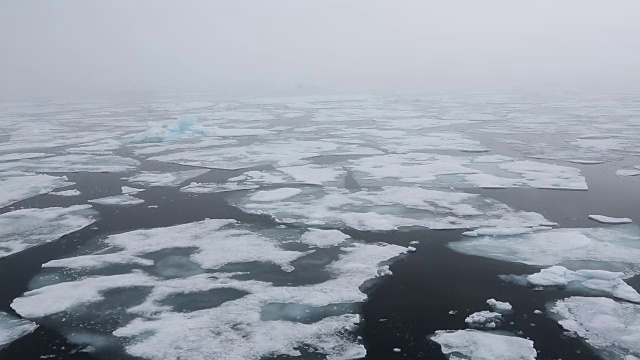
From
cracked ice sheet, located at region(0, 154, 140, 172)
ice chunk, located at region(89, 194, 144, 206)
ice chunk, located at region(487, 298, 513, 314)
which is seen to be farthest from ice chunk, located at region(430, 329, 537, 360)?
cracked ice sheet, located at region(0, 154, 140, 172)

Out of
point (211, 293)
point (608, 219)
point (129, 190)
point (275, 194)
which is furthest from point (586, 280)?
point (129, 190)

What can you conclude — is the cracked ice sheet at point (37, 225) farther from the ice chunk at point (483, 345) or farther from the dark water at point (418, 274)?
the ice chunk at point (483, 345)

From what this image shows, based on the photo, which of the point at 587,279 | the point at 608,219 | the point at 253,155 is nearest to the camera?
the point at 587,279

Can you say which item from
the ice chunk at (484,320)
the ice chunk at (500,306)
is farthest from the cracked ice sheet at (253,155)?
the ice chunk at (484,320)

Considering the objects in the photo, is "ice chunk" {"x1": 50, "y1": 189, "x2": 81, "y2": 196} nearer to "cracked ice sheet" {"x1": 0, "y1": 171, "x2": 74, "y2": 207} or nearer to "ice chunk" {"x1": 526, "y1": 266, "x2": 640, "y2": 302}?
"cracked ice sheet" {"x1": 0, "y1": 171, "x2": 74, "y2": 207}

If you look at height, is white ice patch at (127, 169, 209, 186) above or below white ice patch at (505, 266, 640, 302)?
below

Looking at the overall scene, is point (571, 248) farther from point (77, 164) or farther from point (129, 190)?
point (77, 164)

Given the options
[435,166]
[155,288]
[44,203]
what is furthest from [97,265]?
[435,166]
